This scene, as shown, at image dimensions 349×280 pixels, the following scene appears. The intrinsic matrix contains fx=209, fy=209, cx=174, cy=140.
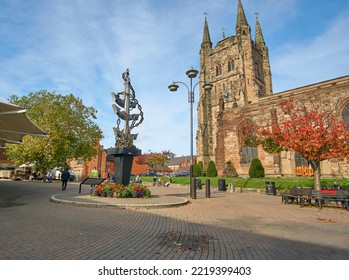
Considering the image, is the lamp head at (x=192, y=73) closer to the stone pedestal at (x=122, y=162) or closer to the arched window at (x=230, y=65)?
the stone pedestal at (x=122, y=162)

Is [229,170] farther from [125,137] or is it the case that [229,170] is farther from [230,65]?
[230,65]

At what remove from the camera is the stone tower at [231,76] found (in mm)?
48406

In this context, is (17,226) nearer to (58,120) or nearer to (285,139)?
(285,139)

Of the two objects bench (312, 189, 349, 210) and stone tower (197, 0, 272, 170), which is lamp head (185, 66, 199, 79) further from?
stone tower (197, 0, 272, 170)

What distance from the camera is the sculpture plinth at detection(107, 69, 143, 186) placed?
42.1 feet

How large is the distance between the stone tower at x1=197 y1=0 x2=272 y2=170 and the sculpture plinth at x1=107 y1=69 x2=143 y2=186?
3264cm

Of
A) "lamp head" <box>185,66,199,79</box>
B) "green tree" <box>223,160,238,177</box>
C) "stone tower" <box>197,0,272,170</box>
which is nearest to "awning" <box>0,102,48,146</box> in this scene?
"lamp head" <box>185,66,199,79</box>

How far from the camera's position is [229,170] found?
30.0 m

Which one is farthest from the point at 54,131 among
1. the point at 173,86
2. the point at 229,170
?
the point at 229,170

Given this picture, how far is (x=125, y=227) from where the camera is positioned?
5.82 m

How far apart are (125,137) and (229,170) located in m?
20.1

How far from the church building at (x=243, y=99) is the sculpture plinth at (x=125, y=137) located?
1656 cm
